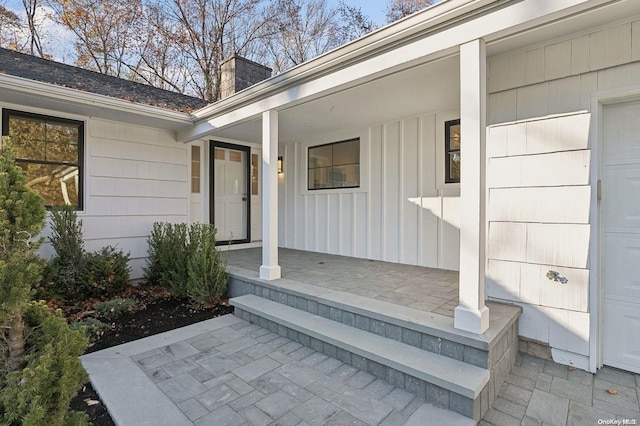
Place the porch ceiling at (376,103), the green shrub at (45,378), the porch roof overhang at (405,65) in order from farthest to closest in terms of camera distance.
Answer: the porch ceiling at (376,103) < the porch roof overhang at (405,65) < the green shrub at (45,378)

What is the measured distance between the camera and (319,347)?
2.72m

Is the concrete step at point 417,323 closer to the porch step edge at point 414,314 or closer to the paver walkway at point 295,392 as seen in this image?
the porch step edge at point 414,314

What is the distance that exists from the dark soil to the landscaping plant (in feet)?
2.77

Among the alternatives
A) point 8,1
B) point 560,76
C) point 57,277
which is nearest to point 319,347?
point 560,76

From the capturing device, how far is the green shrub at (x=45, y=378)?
120 cm

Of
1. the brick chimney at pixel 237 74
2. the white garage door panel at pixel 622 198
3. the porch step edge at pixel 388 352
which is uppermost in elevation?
the brick chimney at pixel 237 74

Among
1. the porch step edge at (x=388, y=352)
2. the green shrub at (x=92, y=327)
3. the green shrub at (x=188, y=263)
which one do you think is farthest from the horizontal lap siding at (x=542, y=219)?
the green shrub at (x=92, y=327)

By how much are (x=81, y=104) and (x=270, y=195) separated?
2559mm

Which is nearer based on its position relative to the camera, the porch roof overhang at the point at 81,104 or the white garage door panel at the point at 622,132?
the white garage door panel at the point at 622,132

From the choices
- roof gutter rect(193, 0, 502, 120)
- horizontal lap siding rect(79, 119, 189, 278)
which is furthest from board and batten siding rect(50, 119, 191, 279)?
roof gutter rect(193, 0, 502, 120)

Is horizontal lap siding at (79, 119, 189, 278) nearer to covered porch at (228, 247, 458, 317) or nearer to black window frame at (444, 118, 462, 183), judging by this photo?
covered porch at (228, 247, 458, 317)

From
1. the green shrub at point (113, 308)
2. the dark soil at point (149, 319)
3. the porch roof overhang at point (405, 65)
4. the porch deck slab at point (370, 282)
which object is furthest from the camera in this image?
the green shrub at point (113, 308)

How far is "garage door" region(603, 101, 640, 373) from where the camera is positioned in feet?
7.48

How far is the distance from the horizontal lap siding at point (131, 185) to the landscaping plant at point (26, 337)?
3.36 m
